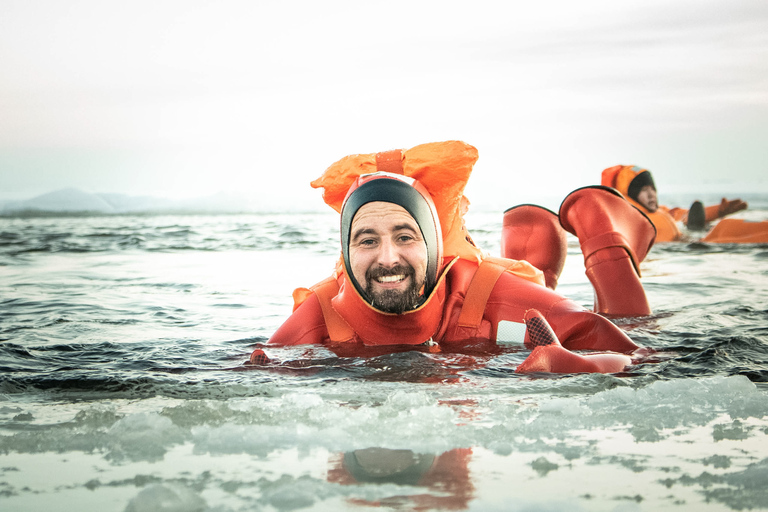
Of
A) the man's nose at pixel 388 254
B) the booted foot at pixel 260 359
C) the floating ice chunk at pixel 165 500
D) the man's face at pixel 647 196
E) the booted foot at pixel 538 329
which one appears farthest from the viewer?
the man's face at pixel 647 196

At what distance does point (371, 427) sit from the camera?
285 cm

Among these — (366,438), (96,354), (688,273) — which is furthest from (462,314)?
(688,273)

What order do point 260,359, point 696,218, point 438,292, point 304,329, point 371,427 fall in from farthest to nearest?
point 696,218 → point 304,329 → point 438,292 → point 260,359 → point 371,427

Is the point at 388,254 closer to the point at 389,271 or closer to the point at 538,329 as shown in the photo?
the point at 389,271

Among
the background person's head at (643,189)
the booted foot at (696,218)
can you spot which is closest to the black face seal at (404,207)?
the background person's head at (643,189)

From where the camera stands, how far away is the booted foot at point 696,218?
15156mm

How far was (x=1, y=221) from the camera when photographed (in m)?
24.5

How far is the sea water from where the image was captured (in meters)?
2.24

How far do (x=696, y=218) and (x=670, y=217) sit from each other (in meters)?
1.96

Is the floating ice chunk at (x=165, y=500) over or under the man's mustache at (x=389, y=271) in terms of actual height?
under

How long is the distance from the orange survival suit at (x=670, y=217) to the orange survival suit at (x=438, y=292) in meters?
6.12

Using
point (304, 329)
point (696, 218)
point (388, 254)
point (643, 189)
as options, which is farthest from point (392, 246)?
point (696, 218)

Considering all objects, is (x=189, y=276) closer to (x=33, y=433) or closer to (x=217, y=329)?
(x=217, y=329)

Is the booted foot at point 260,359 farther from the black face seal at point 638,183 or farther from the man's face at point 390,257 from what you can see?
the black face seal at point 638,183
